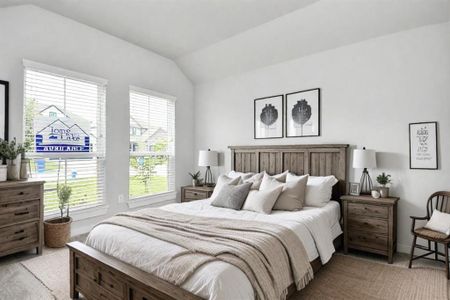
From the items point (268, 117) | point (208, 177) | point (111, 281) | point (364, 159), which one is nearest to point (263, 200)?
point (364, 159)

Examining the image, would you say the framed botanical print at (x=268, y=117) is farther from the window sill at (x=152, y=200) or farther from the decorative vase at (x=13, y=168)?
the decorative vase at (x=13, y=168)

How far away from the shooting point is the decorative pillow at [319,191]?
336cm

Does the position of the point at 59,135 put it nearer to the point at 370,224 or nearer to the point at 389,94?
the point at 370,224

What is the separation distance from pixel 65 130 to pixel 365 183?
4.25 meters

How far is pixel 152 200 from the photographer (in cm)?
479

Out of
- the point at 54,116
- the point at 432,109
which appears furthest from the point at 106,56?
the point at 432,109

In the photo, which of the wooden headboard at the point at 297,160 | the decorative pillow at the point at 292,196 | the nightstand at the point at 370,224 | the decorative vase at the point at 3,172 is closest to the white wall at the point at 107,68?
the decorative vase at the point at 3,172

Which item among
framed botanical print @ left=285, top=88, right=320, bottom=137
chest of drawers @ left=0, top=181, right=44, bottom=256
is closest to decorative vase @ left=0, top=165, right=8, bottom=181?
chest of drawers @ left=0, top=181, right=44, bottom=256

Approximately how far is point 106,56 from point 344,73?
12.0 ft

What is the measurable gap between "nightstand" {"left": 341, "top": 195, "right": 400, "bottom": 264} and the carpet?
20 centimetres

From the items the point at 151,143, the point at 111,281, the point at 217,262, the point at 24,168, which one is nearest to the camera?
the point at 217,262

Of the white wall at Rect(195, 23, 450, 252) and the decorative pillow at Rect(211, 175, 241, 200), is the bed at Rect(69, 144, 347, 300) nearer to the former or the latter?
the decorative pillow at Rect(211, 175, 241, 200)

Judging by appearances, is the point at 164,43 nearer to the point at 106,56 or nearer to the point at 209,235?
the point at 106,56

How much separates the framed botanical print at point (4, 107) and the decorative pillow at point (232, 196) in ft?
8.69
